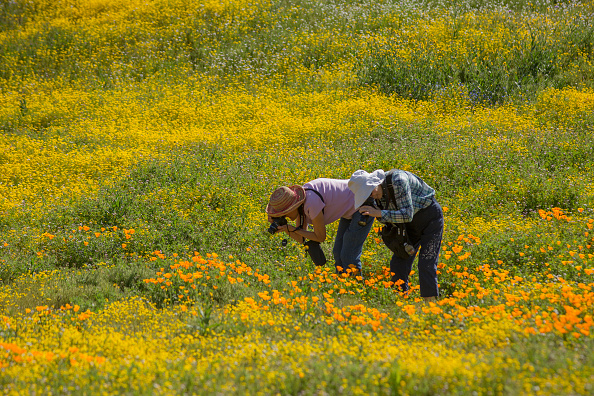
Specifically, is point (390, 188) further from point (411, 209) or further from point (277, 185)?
point (277, 185)

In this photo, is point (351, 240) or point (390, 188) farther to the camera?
point (351, 240)

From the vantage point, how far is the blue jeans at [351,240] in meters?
5.39

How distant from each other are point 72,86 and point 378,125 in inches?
380

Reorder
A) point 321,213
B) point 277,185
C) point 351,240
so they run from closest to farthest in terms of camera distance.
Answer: point 321,213 → point 351,240 → point 277,185

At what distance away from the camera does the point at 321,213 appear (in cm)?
523

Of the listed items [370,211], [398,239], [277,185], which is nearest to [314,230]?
[370,211]

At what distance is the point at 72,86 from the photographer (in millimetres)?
14867

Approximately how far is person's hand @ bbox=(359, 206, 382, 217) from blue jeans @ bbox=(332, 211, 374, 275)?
21 cm

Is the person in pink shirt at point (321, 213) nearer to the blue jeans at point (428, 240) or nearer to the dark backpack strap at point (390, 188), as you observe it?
the dark backpack strap at point (390, 188)

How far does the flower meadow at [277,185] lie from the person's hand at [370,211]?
0.98m

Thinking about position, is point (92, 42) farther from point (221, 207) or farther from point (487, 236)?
point (487, 236)

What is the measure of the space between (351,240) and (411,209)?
84 cm

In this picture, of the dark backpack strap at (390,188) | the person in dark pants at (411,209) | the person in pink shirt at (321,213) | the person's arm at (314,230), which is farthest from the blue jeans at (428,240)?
the person's arm at (314,230)

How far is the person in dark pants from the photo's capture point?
4.96 m
